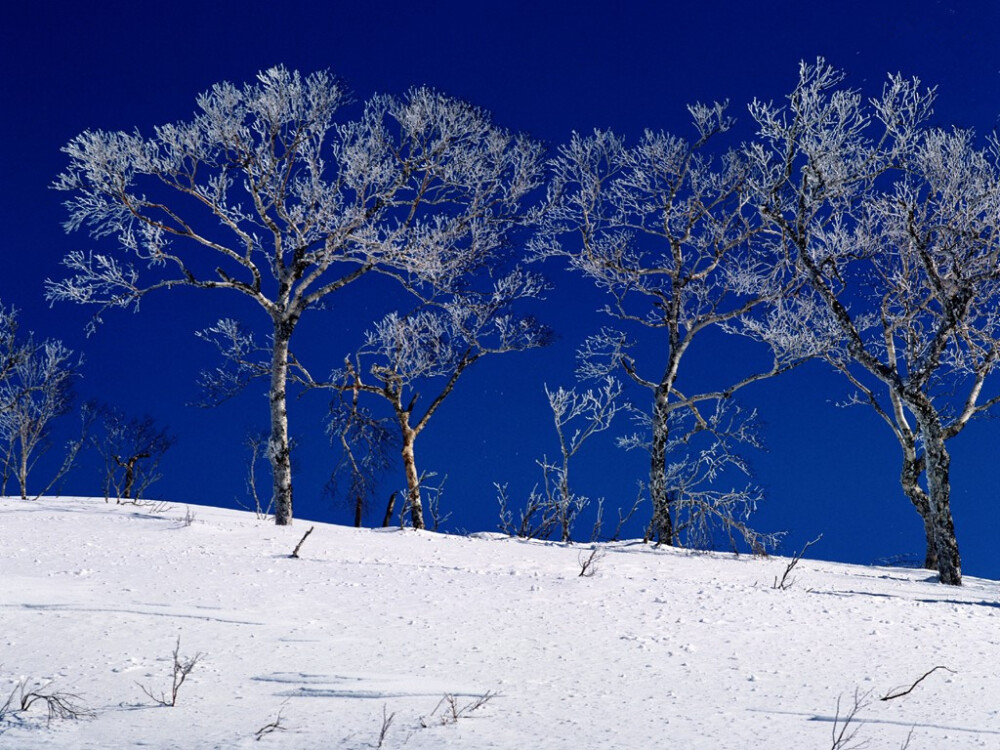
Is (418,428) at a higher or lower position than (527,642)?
higher

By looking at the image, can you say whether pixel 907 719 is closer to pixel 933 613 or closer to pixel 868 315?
pixel 933 613

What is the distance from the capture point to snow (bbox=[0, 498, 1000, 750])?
11.4 ft

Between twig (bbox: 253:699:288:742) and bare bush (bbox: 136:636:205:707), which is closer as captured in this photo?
twig (bbox: 253:699:288:742)

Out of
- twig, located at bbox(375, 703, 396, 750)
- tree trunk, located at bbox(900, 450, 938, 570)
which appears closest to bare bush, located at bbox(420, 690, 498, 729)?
twig, located at bbox(375, 703, 396, 750)

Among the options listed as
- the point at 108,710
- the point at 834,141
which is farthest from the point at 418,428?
the point at 108,710

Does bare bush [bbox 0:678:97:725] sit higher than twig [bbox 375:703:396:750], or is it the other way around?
twig [bbox 375:703:396:750]

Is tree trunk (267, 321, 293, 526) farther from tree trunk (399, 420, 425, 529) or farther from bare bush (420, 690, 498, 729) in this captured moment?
bare bush (420, 690, 498, 729)

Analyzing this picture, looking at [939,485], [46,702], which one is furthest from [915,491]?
[46,702]

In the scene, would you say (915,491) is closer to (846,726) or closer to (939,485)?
(939,485)

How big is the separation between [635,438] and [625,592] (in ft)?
26.2

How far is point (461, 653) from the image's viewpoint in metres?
4.64

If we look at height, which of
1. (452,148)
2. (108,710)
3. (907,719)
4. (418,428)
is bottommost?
(108,710)

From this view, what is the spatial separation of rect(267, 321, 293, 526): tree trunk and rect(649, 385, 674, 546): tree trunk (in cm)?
592

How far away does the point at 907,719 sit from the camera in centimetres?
382
